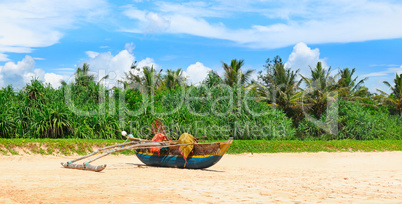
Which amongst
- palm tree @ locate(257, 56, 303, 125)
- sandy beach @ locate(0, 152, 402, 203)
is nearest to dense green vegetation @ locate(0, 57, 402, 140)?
palm tree @ locate(257, 56, 303, 125)

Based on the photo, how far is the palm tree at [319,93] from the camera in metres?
30.0

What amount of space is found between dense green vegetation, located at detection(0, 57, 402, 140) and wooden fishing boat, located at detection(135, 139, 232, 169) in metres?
5.79

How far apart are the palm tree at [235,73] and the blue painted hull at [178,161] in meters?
18.6

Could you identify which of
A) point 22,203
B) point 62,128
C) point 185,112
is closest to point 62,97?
point 62,128

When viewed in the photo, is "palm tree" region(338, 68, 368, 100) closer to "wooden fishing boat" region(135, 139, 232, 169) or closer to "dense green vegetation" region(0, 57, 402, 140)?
"dense green vegetation" region(0, 57, 402, 140)

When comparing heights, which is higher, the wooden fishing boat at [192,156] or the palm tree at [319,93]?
the palm tree at [319,93]

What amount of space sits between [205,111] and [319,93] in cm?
1185

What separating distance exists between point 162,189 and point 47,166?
6.50 m

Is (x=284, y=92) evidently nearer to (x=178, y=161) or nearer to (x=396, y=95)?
(x=396, y=95)

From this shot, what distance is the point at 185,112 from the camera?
20.4 metres

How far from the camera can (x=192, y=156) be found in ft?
40.4

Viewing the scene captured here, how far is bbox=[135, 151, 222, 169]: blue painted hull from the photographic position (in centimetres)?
1211

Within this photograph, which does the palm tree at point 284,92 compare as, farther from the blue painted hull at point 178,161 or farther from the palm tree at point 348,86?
the blue painted hull at point 178,161

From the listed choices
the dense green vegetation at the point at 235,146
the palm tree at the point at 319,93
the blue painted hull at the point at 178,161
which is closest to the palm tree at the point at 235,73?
the palm tree at the point at 319,93
